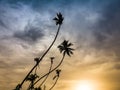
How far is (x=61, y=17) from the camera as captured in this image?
57.3 metres

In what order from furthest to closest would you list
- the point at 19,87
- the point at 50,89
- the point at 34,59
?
the point at 50,89 → the point at 34,59 → the point at 19,87

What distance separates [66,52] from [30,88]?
12.1 meters

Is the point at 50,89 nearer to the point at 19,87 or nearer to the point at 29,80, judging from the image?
the point at 29,80

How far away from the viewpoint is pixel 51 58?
2625 inches

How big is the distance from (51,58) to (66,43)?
5.63 metres

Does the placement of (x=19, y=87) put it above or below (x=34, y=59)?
below

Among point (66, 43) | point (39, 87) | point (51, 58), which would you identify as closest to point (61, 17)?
point (66, 43)

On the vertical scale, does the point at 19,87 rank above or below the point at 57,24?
below

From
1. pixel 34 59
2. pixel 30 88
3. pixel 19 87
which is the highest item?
pixel 34 59

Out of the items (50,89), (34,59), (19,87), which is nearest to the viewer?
(19,87)

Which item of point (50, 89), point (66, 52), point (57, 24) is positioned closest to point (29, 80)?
point (50, 89)

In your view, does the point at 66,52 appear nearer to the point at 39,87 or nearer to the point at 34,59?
the point at 34,59

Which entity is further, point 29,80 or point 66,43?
point 29,80

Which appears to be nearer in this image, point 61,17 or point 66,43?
point 61,17
